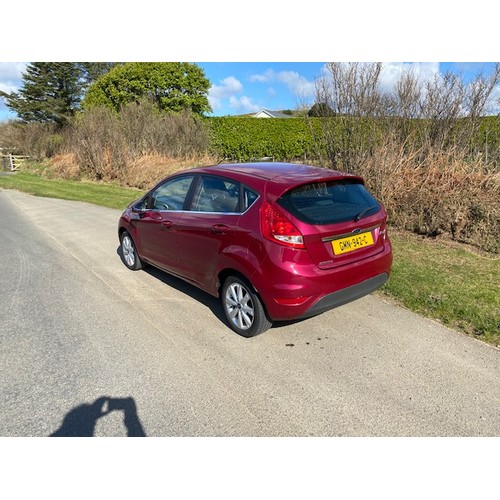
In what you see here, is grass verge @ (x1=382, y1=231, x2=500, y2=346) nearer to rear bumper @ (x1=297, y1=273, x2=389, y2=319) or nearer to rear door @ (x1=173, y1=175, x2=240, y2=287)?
rear bumper @ (x1=297, y1=273, x2=389, y2=319)

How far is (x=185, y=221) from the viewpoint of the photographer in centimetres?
394

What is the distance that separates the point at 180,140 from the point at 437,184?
42.4ft

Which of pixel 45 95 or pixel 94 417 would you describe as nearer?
pixel 94 417

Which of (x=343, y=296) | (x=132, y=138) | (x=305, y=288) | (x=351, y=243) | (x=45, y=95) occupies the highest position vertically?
(x=45, y=95)

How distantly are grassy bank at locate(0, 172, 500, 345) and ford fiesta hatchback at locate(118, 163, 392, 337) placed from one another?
0.78 metres

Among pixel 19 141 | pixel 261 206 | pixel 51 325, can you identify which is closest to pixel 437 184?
pixel 261 206

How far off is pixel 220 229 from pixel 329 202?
1.05 meters

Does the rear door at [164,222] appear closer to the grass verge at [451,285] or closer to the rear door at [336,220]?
the rear door at [336,220]

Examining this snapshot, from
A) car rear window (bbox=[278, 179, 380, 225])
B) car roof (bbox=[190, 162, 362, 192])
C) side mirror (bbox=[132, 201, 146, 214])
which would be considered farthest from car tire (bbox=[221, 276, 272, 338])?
side mirror (bbox=[132, 201, 146, 214])

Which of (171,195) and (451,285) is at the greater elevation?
(171,195)

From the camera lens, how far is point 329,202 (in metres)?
3.28

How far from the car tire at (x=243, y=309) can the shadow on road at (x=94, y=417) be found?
1192 mm

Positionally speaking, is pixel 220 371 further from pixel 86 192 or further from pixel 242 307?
pixel 86 192

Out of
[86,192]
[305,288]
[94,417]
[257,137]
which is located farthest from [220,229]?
[257,137]
